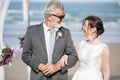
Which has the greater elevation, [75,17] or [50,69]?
[50,69]

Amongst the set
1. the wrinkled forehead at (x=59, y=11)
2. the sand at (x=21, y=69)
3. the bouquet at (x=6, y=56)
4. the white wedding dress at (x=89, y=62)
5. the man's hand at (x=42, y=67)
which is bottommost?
the sand at (x=21, y=69)

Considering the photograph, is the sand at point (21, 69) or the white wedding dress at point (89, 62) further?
the sand at point (21, 69)

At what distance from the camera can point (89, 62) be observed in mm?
2689

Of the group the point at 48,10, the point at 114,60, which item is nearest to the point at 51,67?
the point at 48,10

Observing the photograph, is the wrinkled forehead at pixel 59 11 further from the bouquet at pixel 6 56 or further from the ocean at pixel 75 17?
the ocean at pixel 75 17

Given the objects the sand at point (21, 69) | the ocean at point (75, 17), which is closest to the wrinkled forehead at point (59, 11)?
the sand at point (21, 69)

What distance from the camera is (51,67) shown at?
89.4 inches

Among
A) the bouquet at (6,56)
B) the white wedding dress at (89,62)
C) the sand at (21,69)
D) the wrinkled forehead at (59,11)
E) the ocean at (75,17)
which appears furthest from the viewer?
the ocean at (75,17)

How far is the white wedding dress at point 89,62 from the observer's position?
105 inches

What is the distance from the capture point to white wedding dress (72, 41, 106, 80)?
266 cm

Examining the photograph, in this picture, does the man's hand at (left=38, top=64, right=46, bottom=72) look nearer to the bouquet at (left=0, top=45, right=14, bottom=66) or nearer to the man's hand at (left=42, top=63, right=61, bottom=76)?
the man's hand at (left=42, top=63, right=61, bottom=76)

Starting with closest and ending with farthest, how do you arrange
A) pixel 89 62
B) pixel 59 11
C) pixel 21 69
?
pixel 59 11 < pixel 89 62 < pixel 21 69

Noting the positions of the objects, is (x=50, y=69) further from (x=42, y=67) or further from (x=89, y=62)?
(x=89, y=62)

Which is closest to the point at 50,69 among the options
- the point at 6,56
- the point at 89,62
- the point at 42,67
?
the point at 42,67
